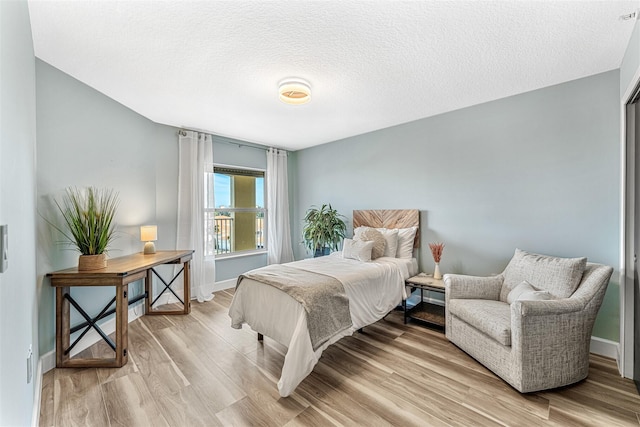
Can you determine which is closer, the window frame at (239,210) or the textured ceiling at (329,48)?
the textured ceiling at (329,48)

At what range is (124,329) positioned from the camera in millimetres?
2273

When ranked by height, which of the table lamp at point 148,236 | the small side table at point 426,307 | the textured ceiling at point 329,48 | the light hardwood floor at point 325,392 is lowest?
the light hardwood floor at point 325,392

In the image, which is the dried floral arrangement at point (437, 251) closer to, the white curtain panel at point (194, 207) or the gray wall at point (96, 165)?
the white curtain panel at point (194, 207)

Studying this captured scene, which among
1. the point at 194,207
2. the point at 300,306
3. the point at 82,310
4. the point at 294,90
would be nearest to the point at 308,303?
the point at 300,306

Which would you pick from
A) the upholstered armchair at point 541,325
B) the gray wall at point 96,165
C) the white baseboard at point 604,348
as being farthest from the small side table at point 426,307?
the gray wall at point 96,165

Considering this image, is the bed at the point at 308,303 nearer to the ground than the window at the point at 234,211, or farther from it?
nearer to the ground

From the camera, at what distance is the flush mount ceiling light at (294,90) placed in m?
2.40

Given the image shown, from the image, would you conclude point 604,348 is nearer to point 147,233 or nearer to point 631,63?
point 631,63

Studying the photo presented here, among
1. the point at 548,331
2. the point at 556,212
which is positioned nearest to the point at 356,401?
the point at 548,331

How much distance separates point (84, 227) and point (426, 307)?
3706 millimetres

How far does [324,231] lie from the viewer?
13.9 ft

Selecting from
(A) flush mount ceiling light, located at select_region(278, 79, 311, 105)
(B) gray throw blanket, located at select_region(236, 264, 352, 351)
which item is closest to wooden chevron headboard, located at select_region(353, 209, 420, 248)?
(B) gray throw blanket, located at select_region(236, 264, 352, 351)

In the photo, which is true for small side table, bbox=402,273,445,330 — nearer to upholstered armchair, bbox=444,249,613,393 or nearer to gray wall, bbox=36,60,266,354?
upholstered armchair, bbox=444,249,613,393

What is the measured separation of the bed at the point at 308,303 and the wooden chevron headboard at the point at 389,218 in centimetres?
4
